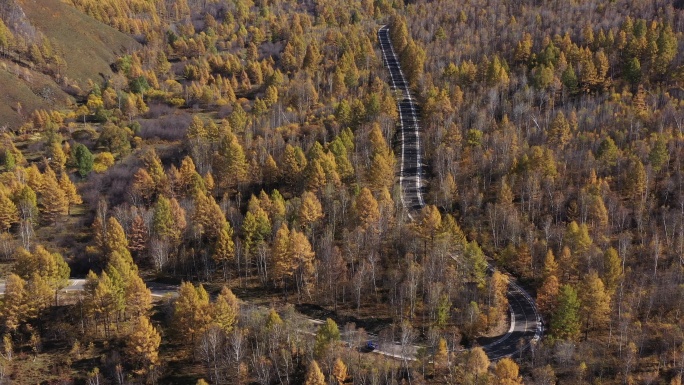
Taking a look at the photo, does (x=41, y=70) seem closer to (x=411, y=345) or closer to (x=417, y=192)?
(x=417, y=192)

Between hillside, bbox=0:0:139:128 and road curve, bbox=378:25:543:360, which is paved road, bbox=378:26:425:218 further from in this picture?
hillside, bbox=0:0:139:128

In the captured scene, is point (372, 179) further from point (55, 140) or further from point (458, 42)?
point (458, 42)

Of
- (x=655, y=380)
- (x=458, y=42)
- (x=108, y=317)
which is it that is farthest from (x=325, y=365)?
(x=458, y=42)

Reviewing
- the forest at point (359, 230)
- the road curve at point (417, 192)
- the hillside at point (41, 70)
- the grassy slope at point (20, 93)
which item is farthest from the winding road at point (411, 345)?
the hillside at point (41, 70)

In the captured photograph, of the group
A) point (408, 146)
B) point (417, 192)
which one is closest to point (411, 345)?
point (417, 192)

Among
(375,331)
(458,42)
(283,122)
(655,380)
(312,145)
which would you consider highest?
(458,42)

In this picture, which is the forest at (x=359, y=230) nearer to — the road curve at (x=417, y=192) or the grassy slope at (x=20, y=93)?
→ the grassy slope at (x=20, y=93)

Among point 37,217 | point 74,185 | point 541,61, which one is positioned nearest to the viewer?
point 37,217

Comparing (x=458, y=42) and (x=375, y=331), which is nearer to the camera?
(x=375, y=331)
